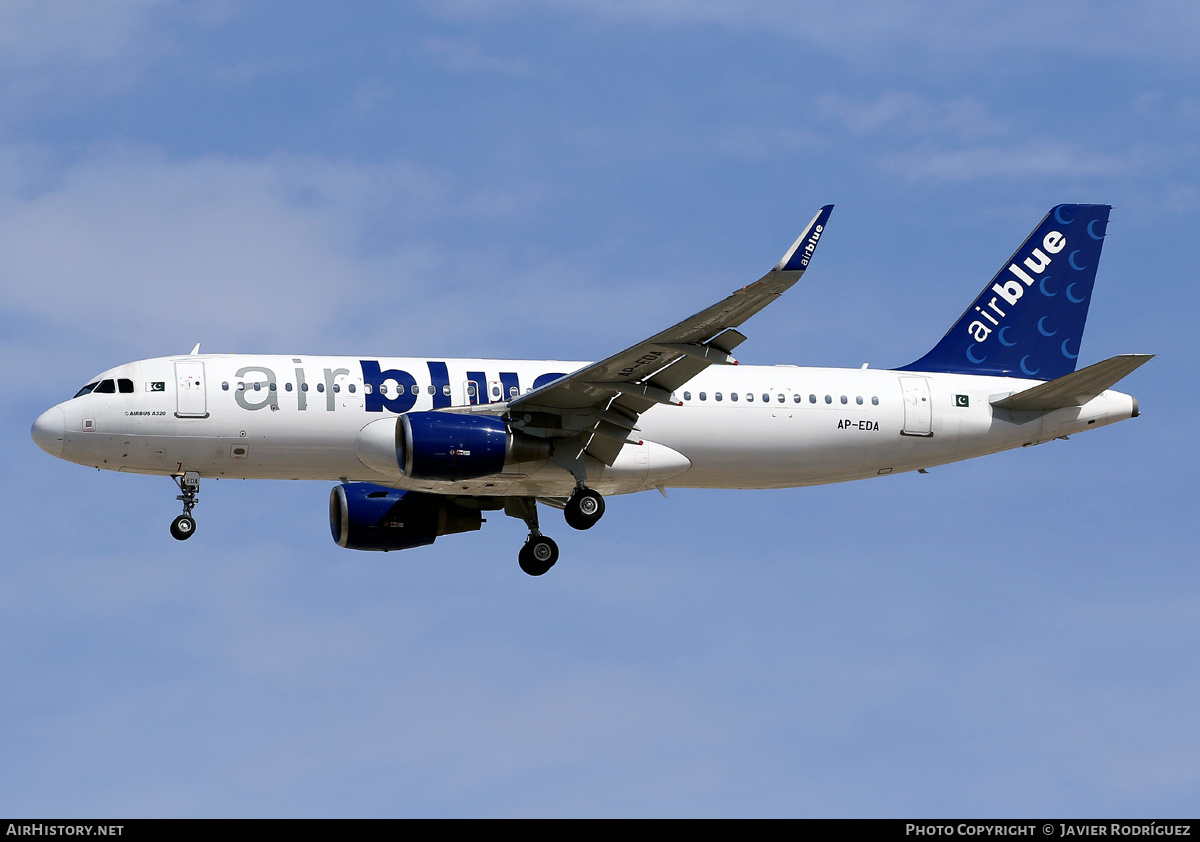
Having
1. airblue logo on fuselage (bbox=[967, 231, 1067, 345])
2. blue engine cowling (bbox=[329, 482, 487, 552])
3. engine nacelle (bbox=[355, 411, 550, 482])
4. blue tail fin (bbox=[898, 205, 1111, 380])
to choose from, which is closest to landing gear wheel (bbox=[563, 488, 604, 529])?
engine nacelle (bbox=[355, 411, 550, 482])

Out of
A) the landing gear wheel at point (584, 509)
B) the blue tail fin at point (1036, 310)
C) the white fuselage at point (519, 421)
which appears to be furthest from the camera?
the blue tail fin at point (1036, 310)

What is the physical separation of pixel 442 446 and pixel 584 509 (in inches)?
153

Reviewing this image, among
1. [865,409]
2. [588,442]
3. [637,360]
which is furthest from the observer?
[865,409]

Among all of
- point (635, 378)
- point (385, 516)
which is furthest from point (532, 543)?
point (635, 378)

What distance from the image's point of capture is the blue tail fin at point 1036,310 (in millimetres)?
42031

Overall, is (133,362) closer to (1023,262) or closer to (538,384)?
(538,384)

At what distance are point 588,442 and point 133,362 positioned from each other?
10.3 m

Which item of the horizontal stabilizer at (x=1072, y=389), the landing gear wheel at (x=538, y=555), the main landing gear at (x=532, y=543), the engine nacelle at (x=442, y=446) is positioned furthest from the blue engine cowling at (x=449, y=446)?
the horizontal stabilizer at (x=1072, y=389)

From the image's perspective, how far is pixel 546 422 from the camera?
36.1 m

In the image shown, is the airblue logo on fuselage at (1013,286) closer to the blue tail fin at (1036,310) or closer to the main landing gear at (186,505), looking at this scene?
the blue tail fin at (1036,310)
